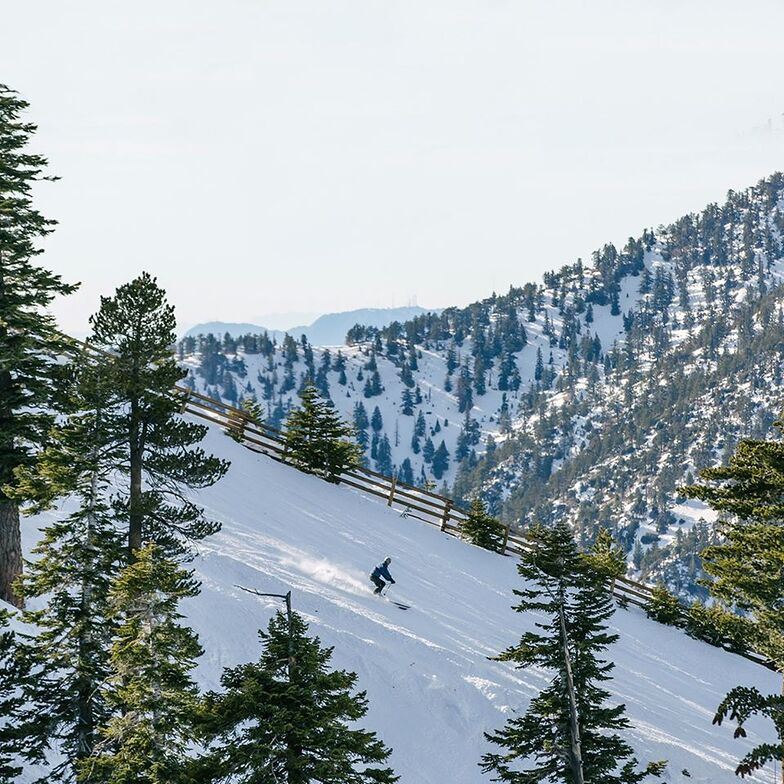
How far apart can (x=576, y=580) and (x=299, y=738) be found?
735 centimetres

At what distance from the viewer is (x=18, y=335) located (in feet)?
65.6

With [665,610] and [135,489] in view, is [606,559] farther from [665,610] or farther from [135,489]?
[135,489]

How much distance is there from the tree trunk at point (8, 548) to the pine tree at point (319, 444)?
19.5 m

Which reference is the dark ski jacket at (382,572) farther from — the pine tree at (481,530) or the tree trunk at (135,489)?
the tree trunk at (135,489)

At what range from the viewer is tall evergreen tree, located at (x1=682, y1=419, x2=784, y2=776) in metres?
19.4

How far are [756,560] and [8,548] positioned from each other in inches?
671

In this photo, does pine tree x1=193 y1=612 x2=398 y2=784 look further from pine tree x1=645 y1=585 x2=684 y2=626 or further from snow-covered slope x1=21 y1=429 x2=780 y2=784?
pine tree x1=645 y1=585 x2=684 y2=626

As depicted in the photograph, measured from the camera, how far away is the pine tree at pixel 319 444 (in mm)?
39562

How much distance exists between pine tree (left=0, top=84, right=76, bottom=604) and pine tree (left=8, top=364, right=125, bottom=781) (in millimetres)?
3918

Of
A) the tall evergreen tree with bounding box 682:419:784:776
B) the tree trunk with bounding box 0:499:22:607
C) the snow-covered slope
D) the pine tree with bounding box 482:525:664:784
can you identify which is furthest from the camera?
the snow-covered slope

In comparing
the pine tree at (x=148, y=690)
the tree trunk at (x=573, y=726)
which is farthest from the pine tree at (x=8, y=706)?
the tree trunk at (x=573, y=726)

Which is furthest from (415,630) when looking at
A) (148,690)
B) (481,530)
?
(148,690)

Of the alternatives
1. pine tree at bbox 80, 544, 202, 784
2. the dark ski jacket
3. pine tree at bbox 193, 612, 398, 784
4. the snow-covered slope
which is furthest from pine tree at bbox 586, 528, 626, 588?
pine tree at bbox 193, 612, 398, 784

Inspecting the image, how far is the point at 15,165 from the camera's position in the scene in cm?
2091
